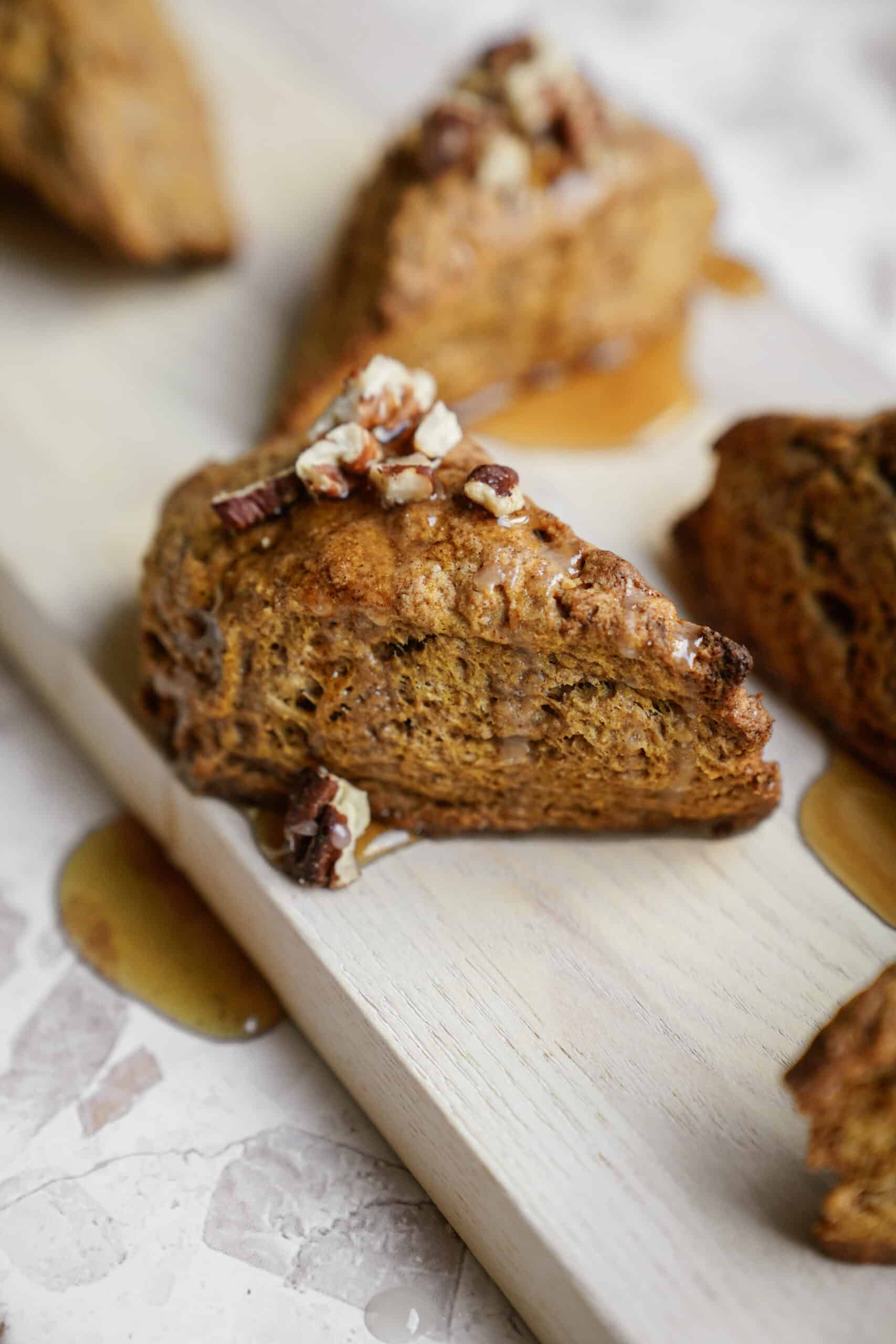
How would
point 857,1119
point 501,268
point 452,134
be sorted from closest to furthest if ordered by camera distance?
point 857,1119
point 452,134
point 501,268

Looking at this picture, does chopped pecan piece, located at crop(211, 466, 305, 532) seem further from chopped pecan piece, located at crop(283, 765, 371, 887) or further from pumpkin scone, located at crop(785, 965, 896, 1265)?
pumpkin scone, located at crop(785, 965, 896, 1265)

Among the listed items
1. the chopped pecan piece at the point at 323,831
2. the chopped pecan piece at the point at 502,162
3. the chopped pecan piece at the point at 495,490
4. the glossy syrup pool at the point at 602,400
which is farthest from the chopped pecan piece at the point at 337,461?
the chopped pecan piece at the point at 502,162

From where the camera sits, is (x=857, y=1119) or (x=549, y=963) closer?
(x=857, y=1119)

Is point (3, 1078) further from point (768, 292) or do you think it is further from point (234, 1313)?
point (768, 292)

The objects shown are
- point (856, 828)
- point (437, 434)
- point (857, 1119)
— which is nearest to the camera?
point (857, 1119)

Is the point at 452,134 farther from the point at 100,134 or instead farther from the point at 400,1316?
the point at 400,1316

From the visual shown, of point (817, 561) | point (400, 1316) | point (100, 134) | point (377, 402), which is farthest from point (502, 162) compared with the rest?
point (400, 1316)

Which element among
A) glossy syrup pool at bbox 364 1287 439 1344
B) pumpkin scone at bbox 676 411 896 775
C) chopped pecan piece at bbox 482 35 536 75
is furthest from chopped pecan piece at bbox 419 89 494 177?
glossy syrup pool at bbox 364 1287 439 1344
